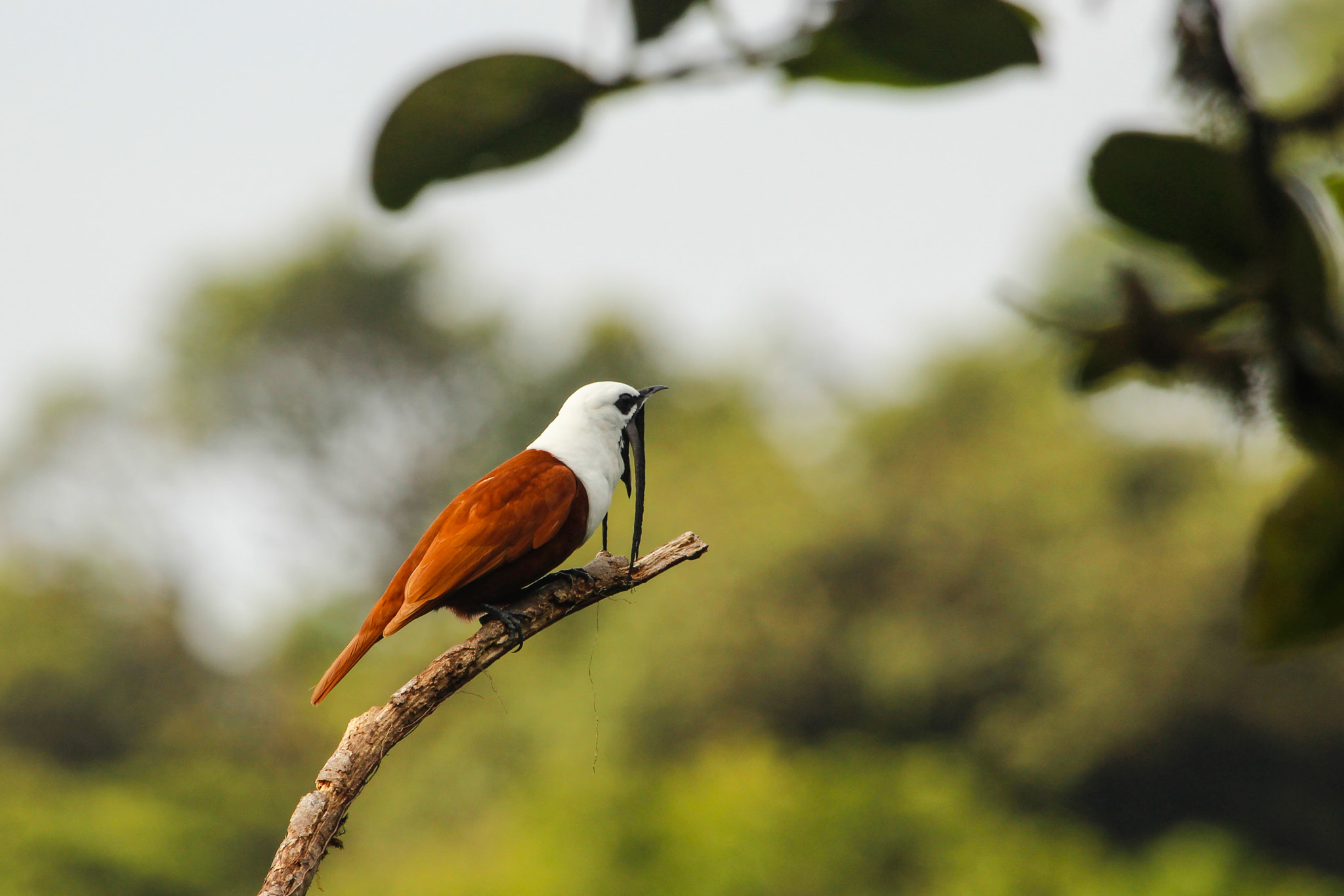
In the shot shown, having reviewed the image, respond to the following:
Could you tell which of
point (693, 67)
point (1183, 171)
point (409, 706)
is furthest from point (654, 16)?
point (409, 706)

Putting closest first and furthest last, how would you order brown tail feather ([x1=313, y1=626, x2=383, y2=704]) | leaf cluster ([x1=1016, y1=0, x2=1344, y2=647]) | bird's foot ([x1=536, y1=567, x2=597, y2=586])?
leaf cluster ([x1=1016, y1=0, x2=1344, y2=647]) < brown tail feather ([x1=313, y1=626, x2=383, y2=704]) < bird's foot ([x1=536, y1=567, x2=597, y2=586])

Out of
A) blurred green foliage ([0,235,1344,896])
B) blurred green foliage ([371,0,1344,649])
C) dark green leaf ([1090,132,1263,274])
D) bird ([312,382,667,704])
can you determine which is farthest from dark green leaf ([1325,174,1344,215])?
blurred green foliage ([0,235,1344,896])

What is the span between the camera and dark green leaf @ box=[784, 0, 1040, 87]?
0.64 meters

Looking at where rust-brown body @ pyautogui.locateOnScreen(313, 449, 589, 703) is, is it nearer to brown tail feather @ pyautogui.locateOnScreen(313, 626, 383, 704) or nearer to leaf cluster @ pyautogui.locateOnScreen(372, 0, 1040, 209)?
brown tail feather @ pyautogui.locateOnScreen(313, 626, 383, 704)

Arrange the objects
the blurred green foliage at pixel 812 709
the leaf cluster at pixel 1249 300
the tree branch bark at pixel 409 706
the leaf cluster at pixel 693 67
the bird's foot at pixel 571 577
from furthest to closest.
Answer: the blurred green foliage at pixel 812 709, the bird's foot at pixel 571 577, the tree branch bark at pixel 409 706, the leaf cluster at pixel 693 67, the leaf cluster at pixel 1249 300

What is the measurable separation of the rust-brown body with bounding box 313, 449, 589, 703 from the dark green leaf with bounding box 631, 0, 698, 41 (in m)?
1.99

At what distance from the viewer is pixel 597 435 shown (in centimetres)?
285

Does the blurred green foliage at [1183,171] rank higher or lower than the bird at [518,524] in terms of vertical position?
lower

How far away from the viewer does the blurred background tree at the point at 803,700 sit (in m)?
23.7

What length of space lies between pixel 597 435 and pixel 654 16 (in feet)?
7.26

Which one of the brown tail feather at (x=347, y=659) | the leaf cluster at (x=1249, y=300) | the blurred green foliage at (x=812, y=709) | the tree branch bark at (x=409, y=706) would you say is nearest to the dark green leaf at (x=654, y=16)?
the leaf cluster at (x=1249, y=300)

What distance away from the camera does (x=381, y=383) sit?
44.1m

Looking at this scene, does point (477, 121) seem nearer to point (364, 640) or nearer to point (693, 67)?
point (693, 67)

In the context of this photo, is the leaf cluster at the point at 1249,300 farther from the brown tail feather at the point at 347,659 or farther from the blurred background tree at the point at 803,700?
the blurred background tree at the point at 803,700
